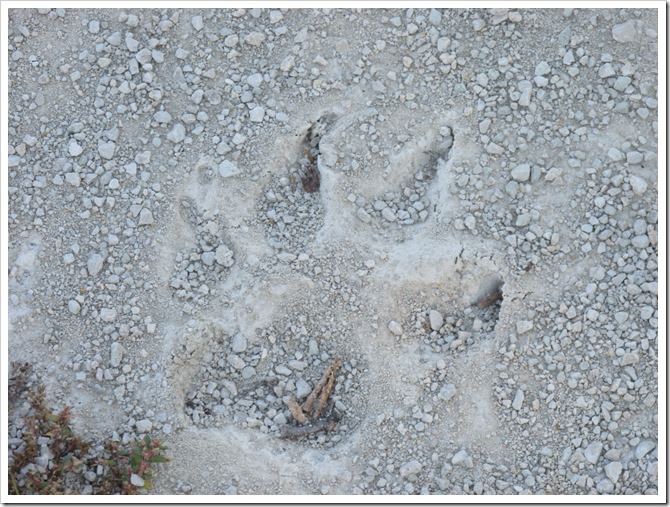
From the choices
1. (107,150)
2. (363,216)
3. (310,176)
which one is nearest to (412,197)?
(363,216)

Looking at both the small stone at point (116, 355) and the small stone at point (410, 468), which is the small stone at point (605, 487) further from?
the small stone at point (116, 355)

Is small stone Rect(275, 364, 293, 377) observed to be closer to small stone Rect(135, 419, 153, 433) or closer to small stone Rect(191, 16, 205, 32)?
small stone Rect(135, 419, 153, 433)

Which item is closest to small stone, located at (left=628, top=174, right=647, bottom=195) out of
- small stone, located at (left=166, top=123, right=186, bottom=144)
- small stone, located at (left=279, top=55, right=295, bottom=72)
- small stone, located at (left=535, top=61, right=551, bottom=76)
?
small stone, located at (left=535, top=61, right=551, bottom=76)

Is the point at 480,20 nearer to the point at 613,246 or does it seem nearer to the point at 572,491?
the point at 613,246

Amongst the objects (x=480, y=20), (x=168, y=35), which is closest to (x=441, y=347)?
(x=480, y=20)

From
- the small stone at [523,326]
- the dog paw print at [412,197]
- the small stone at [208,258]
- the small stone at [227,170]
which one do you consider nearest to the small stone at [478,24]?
the dog paw print at [412,197]
